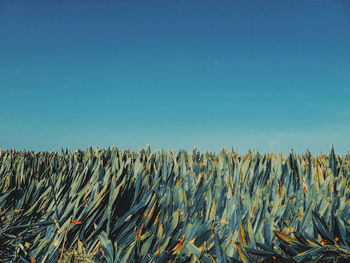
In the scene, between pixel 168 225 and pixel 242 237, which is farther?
pixel 168 225

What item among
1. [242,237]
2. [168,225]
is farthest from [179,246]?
[242,237]

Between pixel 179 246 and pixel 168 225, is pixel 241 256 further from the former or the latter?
pixel 168 225

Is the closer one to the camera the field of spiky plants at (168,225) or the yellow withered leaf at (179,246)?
the field of spiky plants at (168,225)

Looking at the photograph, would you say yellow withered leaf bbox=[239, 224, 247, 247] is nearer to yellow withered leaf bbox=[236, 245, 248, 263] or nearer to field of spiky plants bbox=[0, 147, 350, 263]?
field of spiky plants bbox=[0, 147, 350, 263]

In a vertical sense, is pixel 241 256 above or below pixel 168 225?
below

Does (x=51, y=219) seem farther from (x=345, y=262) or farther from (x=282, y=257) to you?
(x=345, y=262)

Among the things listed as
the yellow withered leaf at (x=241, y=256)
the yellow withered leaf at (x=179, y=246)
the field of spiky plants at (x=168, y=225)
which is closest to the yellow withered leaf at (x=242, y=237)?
the field of spiky plants at (x=168, y=225)

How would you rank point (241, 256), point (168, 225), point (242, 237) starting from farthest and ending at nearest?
point (168, 225), point (242, 237), point (241, 256)

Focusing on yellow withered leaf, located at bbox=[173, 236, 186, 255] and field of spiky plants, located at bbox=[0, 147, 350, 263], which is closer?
field of spiky plants, located at bbox=[0, 147, 350, 263]

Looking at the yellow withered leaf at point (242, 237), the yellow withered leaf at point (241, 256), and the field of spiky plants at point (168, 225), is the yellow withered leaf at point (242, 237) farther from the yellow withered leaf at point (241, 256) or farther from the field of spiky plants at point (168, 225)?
the yellow withered leaf at point (241, 256)

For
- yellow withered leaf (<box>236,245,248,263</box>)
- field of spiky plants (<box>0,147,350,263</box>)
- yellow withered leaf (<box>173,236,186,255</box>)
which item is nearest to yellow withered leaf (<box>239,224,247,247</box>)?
field of spiky plants (<box>0,147,350,263</box>)

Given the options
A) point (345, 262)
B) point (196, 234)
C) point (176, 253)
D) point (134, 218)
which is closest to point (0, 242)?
point (134, 218)

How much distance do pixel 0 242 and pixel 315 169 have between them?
2741 millimetres

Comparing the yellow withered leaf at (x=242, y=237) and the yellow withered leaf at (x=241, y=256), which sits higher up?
the yellow withered leaf at (x=242, y=237)
